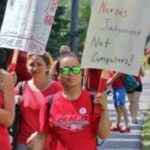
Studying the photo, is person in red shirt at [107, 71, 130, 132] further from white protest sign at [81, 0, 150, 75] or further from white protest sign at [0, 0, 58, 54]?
white protest sign at [81, 0, 150, 75]

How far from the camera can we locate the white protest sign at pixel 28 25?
6.00 meters

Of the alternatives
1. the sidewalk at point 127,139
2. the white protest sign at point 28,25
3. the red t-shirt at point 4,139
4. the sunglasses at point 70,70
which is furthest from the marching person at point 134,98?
the red t-shirt at point 4,139

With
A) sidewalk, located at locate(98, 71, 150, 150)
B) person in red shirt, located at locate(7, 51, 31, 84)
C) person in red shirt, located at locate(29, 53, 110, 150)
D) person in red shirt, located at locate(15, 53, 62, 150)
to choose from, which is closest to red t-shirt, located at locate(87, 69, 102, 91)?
sidewalk, located at locate(98, 71, 150, 150)

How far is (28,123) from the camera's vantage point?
6336 millimetres

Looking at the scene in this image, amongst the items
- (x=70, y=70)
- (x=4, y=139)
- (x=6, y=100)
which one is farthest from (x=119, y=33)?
(x=4, y=139)

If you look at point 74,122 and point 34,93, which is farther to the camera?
point 34,93

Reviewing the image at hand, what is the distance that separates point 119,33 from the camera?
5.13 meters

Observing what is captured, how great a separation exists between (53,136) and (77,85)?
42cm

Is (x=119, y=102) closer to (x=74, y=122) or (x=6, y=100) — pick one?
(x=74, y=122)

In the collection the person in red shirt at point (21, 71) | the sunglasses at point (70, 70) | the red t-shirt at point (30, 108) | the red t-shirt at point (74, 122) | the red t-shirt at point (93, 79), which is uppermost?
the sunglasses at point (70, 70)

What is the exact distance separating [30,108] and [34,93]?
140 mm

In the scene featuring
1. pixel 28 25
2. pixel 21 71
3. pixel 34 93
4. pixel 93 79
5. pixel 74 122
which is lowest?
pixel 93 79

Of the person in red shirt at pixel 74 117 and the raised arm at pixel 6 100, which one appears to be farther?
the person in red shirt at pixel 74 117

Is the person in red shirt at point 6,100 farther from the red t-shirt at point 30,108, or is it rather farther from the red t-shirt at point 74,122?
the red t-shirt at point 30,108
